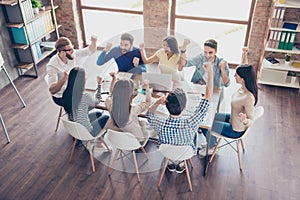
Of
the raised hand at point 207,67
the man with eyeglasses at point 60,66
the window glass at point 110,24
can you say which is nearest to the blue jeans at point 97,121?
the man with eyeglasses at point 60,66

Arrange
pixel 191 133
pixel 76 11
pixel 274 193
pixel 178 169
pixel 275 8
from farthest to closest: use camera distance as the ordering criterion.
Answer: pixel 76 11, pixel 275 8, pixel 178 169, pixel 274 193, pixel 191 133

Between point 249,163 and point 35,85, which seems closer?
point 249,163

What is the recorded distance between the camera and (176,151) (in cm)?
279

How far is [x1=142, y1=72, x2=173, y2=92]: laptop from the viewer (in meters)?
3.37

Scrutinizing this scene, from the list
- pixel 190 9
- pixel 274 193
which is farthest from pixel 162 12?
pixel 274 193

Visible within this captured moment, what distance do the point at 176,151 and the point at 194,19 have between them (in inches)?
116

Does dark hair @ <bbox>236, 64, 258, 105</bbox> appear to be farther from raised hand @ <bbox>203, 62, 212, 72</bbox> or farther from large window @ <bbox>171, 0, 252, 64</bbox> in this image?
large window @ <bbox>171, 0, 252, 64</bbox>

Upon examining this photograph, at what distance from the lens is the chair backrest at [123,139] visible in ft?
9.45

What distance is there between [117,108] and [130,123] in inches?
8.1

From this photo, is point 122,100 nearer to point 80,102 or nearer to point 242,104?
point 80,102

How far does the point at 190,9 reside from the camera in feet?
16.6

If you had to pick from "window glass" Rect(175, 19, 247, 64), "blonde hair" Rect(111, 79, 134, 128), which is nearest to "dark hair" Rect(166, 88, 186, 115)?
"blonde hair" Rect(111, 79, 134, 128)

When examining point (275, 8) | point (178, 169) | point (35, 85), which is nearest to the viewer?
point (178, 169)

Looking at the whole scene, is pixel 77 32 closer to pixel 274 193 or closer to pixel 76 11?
pixel 76 11
